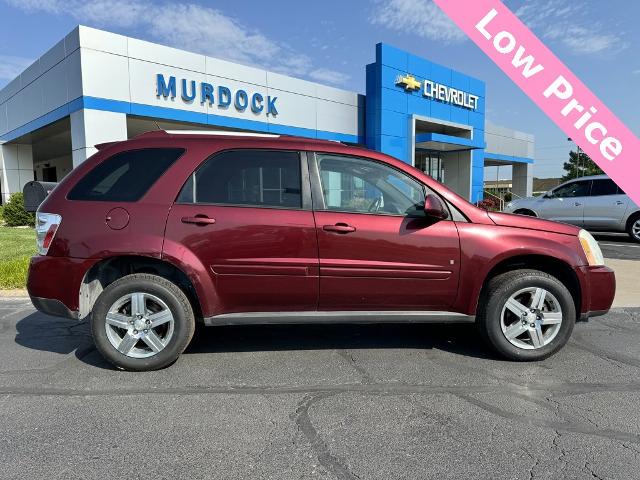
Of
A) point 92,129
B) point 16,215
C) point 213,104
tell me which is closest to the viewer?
point 92,129

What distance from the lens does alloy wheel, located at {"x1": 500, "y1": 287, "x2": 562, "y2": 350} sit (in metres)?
3.93

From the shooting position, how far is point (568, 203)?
1314 centimetres

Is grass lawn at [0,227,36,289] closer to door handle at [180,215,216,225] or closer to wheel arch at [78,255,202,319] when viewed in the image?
wheel arch at [78,255,202,319]

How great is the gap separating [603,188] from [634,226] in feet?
4.19

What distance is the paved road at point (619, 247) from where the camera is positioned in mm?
10305

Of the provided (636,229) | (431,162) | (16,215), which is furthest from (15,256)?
(431,162)

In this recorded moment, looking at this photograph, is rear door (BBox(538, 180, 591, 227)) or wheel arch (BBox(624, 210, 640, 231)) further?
rear door (BBox(538, 180, 591, 227))

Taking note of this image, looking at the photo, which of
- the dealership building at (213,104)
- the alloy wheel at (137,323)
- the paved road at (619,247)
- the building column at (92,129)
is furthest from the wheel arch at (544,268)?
the dealership building at (213,104)

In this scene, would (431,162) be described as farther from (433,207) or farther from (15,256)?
(433,207)

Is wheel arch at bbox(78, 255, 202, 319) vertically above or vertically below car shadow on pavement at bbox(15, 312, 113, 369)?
above

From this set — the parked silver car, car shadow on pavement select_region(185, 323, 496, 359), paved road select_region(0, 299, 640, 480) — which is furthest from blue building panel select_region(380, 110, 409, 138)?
paved road select_region(0, 299, 640, 480)

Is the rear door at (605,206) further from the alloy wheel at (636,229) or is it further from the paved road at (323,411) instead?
the paved road at (323,411)

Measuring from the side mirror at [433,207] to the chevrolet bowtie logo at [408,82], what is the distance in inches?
757

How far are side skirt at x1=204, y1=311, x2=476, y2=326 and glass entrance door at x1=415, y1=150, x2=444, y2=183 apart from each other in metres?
25.1
